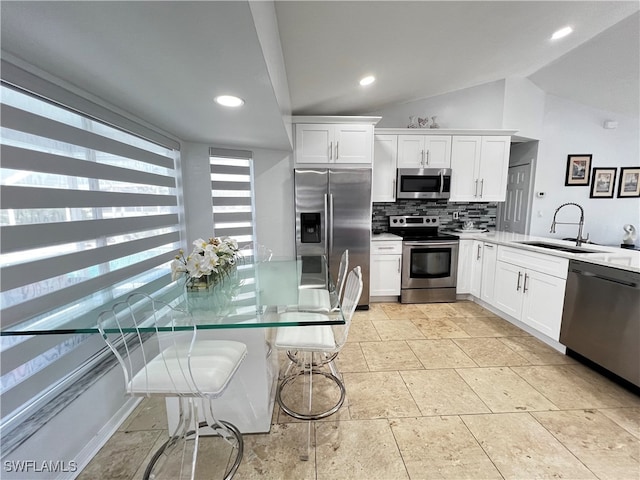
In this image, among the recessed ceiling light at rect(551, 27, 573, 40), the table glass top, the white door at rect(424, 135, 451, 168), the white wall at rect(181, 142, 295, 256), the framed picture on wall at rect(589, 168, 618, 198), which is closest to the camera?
the table glass top

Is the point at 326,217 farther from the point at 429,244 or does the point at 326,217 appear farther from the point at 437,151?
the point at 437,151

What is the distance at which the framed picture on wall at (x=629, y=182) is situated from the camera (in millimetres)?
4168

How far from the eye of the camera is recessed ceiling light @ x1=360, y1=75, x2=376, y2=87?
8.64 ft

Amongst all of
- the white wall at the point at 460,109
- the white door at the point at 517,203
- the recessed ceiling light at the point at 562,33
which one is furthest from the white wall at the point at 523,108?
the recessed ceiling light at the point at 562,33

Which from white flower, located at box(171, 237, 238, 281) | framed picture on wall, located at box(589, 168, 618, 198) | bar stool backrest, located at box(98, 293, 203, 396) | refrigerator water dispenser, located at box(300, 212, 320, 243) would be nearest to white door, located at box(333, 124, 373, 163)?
refrigerator water dispenser, located at box(300, 212, 320, 243)

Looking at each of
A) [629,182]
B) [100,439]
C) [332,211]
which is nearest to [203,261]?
[100,439]

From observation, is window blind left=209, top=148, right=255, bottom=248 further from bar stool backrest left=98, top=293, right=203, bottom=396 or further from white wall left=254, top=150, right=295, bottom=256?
bar stool backrest left=98, top=293, right=203, bottom=396

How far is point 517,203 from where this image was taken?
4324mm

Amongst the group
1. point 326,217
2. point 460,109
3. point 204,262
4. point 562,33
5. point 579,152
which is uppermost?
point 562,33

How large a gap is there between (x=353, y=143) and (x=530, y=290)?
8.05 feet

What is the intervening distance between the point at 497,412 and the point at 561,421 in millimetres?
357

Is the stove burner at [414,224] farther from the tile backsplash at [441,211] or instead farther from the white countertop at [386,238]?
the white countertop at [386,238]

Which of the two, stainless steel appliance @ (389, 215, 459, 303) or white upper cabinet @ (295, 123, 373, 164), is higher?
white upper cabinet @ (295, 123, 373, 164)

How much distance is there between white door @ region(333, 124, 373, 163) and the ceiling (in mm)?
389
